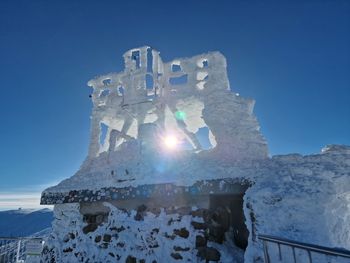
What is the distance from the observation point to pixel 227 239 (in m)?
5.57

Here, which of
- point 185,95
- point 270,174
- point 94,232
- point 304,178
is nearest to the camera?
point 304,178

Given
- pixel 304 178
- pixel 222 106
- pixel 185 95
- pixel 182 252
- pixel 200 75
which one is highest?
pixel 200 75

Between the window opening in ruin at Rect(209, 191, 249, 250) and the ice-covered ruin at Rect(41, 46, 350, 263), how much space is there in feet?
0.07

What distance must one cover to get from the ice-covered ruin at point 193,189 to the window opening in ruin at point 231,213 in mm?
23

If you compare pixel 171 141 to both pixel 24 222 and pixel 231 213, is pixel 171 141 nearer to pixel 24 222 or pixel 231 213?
pixel 231 213

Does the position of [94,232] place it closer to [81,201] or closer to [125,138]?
[81,201]

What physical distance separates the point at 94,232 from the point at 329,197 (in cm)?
564

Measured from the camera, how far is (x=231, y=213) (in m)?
5.85

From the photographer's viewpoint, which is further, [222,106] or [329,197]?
[222,106]

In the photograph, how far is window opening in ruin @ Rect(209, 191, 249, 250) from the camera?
5.56 meters

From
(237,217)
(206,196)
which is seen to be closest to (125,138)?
(206,196)

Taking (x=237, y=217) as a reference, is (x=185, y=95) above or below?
above

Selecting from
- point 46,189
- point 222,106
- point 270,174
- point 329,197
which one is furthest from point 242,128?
point 46,189

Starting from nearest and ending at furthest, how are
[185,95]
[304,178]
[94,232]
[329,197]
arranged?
[329,197] < [304,178] < [94,232] < [185,95]
